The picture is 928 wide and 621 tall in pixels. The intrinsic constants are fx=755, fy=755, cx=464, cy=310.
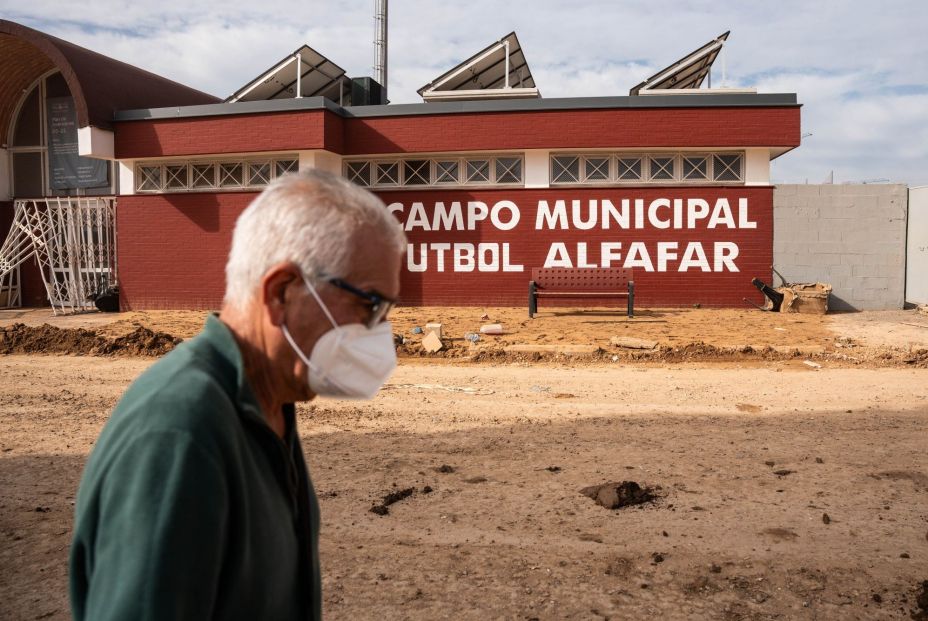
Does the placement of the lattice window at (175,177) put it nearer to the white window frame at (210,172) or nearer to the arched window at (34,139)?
the white window frame at (210,172)

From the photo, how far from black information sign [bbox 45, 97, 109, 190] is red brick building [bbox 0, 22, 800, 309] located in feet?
10.0

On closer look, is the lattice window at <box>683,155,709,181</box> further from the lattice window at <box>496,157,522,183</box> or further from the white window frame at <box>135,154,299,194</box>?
the white window frame at <box>135,154,299,194</box>

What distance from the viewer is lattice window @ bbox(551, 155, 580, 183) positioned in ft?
64.1

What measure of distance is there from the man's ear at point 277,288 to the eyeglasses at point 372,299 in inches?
2.6

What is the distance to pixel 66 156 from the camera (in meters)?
23.5

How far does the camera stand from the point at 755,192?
18953 millimetres

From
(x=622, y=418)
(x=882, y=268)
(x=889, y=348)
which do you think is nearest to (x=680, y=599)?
(x=622, y=418)

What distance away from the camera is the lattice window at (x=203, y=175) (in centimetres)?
2072

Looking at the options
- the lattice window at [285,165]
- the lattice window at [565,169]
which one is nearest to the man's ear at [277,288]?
the lattice window at [565,169]

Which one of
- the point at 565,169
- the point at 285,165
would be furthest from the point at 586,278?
the point at 285,165

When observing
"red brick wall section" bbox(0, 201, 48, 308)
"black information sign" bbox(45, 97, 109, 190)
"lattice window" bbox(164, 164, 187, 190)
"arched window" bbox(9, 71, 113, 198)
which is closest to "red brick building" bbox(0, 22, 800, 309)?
"lattice window" bbox(164, 164, 187, 190)

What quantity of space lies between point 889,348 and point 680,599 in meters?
10.1

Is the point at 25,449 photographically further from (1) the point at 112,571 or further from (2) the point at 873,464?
(2) the point at 873,464

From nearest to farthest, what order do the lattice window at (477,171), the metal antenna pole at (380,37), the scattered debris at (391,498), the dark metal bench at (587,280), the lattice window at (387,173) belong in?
the scattered debris at (391,498)
the dark metal bench at (587,280)
the lattice window at (477,171)
the lattice window at (387,173)
the metal antenna pole at (380,37)
